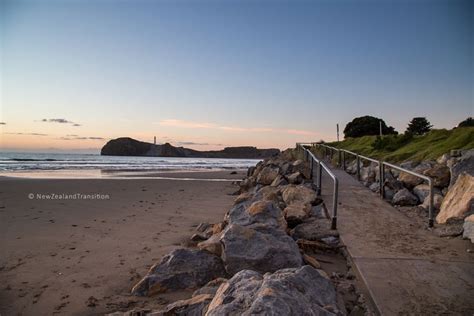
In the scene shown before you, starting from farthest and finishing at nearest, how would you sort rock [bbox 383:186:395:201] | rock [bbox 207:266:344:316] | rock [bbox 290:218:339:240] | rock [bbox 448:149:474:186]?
1. rock [bbox 383:186:395:201]
2. rock [bbox 448:149:474:186]
3. rock [bbox 290:218:339:240]
4. rock [bbox 207:266:344:316]

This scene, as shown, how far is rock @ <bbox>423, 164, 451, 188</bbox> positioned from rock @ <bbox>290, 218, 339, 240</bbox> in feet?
12.2

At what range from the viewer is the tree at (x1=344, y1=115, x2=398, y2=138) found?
40.4 metres

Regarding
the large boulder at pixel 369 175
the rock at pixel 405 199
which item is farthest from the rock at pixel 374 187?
the rock at pixel 405 199

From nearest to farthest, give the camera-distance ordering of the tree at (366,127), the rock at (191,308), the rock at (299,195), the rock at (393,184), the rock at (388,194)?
the rock at (191,308), the rock at (299,195), the rock at (388,194), the rock at (393,184), the tree at (366,127)

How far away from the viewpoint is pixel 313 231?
15.6 feet

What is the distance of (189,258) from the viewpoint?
3.61m

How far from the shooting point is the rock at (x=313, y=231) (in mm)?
4582

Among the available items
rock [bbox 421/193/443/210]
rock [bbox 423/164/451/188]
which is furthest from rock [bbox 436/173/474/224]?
rock [bbox 423/164/451/188]

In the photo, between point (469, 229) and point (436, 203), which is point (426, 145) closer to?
point (436, 203)

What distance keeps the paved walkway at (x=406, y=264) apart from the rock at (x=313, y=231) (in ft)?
0.61

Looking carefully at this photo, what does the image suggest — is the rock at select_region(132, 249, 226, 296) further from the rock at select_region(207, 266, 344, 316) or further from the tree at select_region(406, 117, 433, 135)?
the tree at select_region(406, 117, 433, 135)

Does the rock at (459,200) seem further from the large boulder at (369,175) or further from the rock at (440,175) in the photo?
the large boulder at (369,175)

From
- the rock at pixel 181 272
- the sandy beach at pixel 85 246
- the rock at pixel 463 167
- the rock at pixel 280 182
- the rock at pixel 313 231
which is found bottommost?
the sandy beach at pixel 85 246

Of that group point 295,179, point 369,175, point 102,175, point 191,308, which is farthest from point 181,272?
point 102,175
